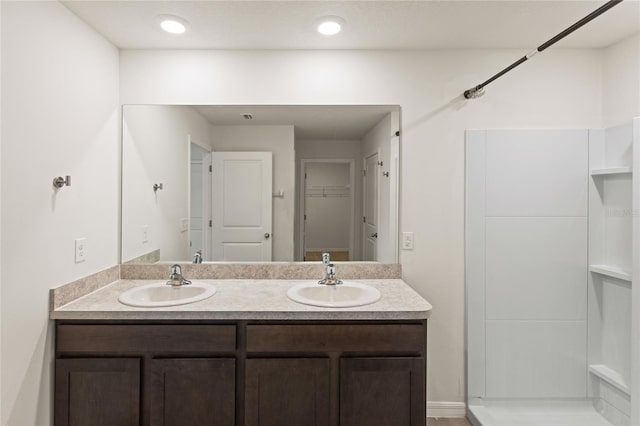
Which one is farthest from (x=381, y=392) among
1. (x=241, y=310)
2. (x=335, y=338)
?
(x=241, y=310)

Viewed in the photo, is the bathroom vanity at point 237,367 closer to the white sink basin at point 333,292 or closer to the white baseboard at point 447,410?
the white sink basin at point 333,292

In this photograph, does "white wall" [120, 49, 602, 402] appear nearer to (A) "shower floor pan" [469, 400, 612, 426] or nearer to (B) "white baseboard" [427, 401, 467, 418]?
(B) "white baseboard" [427, 401, 467, 418]

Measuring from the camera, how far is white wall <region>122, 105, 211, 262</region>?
7.29 ft

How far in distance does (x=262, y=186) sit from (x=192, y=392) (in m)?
1.22

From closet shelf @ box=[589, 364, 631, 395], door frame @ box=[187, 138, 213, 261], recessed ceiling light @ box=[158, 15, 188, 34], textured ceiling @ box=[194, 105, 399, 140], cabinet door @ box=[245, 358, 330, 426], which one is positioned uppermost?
recessed ceiling light @ box=[158, 15, 188, 34]

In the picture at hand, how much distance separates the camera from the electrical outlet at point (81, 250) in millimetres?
1803

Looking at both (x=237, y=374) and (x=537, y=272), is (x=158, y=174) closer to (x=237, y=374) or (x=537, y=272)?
(x=237, y=374)

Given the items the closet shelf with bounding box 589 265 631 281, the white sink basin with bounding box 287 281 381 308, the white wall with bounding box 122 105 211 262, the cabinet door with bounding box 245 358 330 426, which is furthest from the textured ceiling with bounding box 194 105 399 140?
the closet shelf with bounding box 589 265 631 281

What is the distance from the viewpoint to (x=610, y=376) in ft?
6.84

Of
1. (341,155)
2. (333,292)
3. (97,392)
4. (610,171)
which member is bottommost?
(97,392)

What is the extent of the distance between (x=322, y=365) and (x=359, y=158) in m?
1.25

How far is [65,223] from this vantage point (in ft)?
5.63

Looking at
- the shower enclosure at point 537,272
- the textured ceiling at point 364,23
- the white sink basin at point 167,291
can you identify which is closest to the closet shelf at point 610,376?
the shower enclosure at point 537,272

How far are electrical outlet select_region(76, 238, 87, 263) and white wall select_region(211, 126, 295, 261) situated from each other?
2.95 feet
